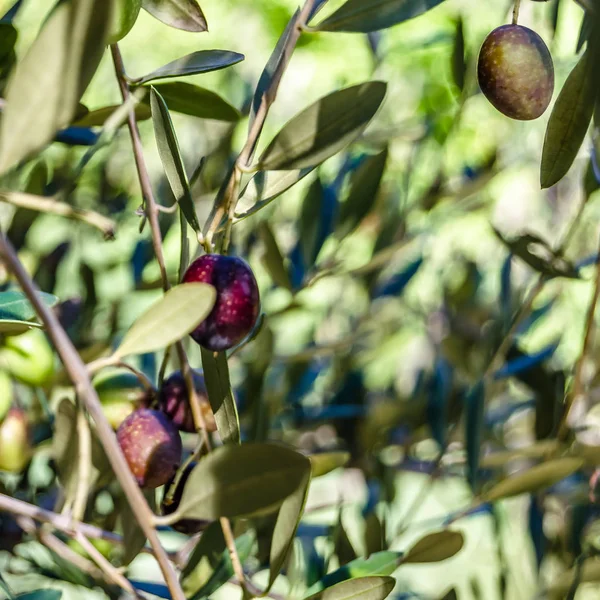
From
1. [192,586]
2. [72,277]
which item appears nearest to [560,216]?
[72,277]

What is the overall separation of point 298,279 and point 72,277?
56 cm

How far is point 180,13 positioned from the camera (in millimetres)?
507

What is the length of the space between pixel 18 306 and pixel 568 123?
1.12 ft

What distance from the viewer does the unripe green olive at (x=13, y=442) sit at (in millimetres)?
766

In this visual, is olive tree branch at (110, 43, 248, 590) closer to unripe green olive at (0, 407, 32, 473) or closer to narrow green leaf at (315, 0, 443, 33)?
narrow green leaf at (315, 0, 443, 33)

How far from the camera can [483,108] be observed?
3584mm

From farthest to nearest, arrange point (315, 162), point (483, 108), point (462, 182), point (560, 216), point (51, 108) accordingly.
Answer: point (483, 108), point (560, 216), point (462, 182), point (315, 162), point (51, 108)

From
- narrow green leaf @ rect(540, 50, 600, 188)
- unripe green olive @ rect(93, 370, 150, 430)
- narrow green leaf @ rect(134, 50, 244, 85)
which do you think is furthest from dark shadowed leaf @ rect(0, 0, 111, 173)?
unripe green olive @ rect(93, 370, 150, 430)

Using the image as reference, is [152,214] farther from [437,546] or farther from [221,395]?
[437,546]

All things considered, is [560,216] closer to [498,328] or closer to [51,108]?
[498,328]

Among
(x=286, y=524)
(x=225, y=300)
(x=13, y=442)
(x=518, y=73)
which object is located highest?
(x=518, y=73)

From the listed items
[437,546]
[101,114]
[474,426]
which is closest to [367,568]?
[437,546]

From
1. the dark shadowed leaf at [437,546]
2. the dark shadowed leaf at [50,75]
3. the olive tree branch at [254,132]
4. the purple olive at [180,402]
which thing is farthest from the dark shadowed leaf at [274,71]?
the dark shadowed leaf at [437,546]

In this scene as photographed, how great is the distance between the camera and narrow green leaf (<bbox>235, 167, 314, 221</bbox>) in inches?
17.9
